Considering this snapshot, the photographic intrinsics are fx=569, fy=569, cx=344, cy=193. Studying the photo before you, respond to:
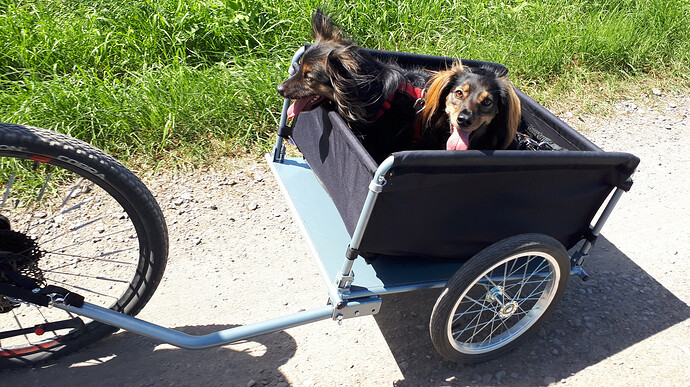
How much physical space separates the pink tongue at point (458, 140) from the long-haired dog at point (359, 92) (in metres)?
0.24

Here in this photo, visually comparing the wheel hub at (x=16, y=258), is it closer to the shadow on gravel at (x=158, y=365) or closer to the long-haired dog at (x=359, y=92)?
the shadow on gravel at (x=158, y=365)

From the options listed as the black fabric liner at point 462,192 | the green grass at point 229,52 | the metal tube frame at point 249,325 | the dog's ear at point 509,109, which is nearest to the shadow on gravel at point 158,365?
the metal tube frame at point 249,325

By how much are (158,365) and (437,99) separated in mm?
1668

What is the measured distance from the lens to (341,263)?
92.8 inches

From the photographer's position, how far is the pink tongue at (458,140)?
2.39 metres

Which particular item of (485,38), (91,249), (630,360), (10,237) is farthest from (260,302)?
(485,38)

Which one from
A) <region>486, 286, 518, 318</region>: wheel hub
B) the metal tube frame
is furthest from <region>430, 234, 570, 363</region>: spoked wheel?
the metal tube frame

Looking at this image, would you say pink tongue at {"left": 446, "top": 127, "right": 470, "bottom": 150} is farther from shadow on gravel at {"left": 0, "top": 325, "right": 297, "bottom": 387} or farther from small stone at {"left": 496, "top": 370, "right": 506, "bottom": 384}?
shadow on gravel at {"left": 0, "top": 325, "right": 297, "bottom": 387}

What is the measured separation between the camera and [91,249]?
3.01m

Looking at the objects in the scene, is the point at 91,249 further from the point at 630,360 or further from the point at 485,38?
the point at 485,38

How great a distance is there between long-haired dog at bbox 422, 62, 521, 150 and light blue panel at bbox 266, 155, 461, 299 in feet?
1.74

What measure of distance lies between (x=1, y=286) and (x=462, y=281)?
1.64m

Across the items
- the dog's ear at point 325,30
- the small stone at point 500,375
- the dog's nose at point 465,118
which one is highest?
the dog's ear at point 325,30

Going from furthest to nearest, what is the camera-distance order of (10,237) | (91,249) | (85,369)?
1. (91,249)
2. (85,369)
3. (10,237)
